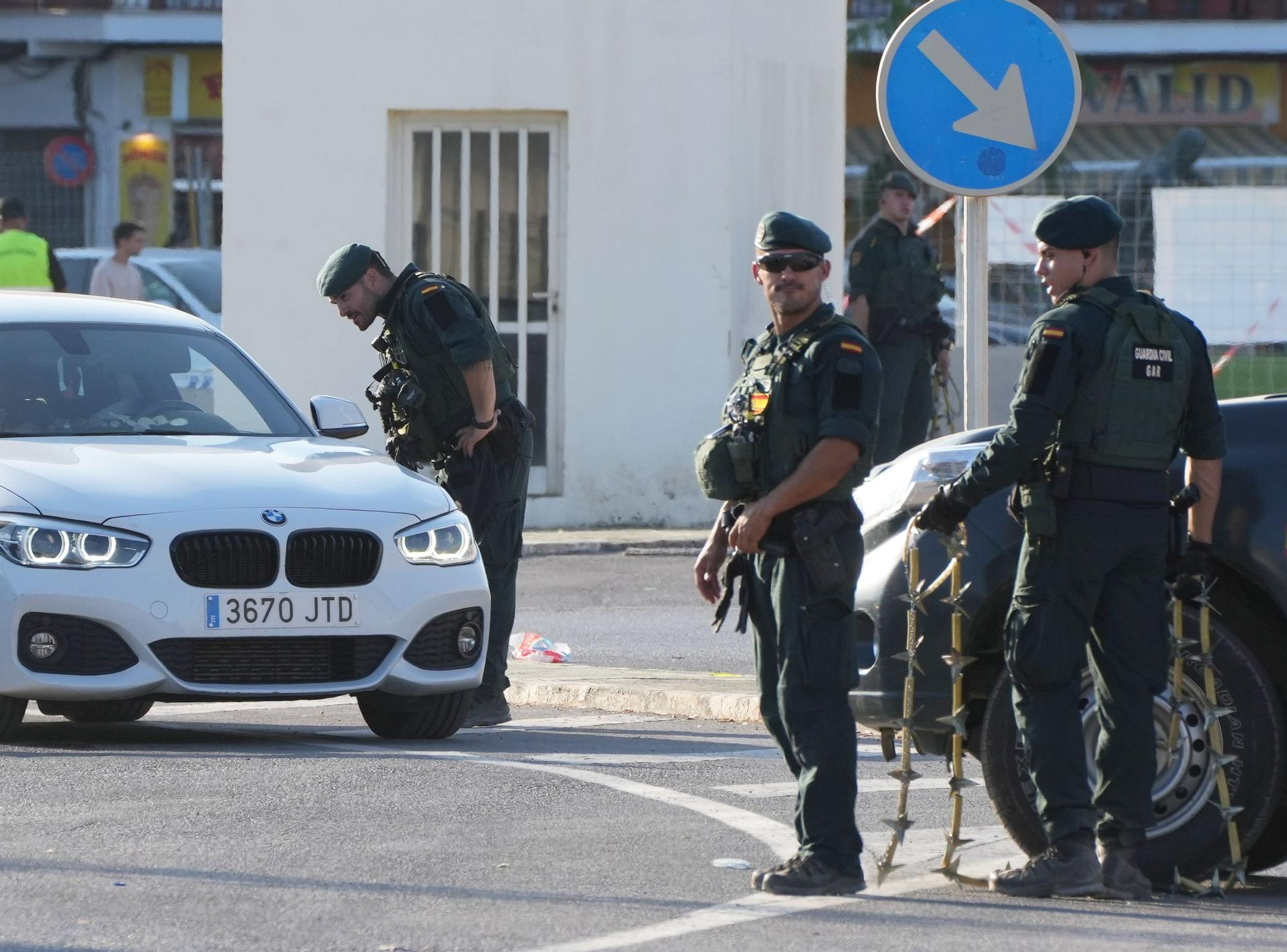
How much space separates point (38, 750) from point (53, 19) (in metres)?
27.9

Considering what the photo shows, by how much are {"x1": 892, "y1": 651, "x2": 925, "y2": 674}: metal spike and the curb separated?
3.02 meters

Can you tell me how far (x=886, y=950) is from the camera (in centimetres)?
511

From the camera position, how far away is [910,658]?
5.96 m

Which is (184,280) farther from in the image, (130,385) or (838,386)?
(838,386)

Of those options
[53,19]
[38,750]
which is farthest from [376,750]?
[53,19]

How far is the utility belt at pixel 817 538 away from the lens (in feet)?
18.2

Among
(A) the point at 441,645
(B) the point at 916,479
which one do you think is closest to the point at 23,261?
(A) the point at 441,645

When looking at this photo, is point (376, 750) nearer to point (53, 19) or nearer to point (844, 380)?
point (844, 380)

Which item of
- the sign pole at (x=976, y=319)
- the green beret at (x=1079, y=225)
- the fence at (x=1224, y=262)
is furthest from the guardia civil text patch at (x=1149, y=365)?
the fence at (x=1224, y=262)

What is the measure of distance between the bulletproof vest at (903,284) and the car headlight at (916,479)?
7564 millimetres

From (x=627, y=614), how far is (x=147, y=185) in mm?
22862

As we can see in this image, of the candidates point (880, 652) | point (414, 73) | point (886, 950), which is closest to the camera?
point (886, 950)

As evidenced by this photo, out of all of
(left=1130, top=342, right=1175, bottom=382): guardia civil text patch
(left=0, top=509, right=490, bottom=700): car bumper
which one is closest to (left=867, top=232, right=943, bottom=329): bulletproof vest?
(left=0, top=509, right=490, bottom=700): car bumper

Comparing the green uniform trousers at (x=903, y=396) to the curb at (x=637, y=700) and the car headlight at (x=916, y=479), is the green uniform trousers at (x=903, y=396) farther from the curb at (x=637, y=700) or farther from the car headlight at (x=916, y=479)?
the car headlight at (x=916, y=479)
